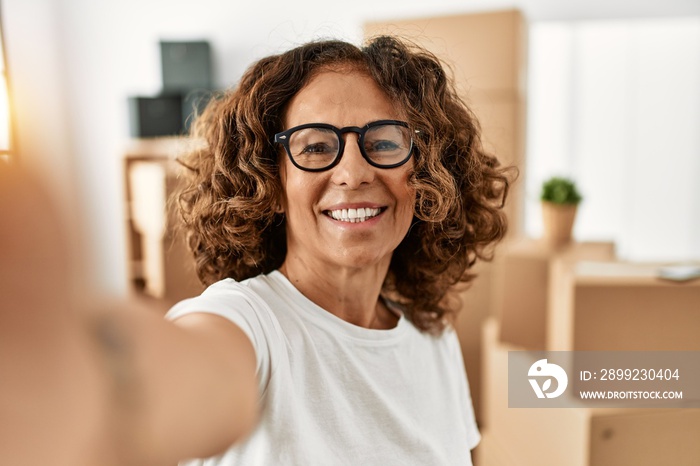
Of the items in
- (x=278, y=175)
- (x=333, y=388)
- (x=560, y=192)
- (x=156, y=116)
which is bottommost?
(x=333, y=388)

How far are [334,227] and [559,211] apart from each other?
124cm

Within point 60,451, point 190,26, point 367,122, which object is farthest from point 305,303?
point 190,26

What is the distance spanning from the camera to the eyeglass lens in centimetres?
83

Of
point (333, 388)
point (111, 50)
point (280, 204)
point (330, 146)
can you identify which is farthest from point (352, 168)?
point (111, 50)

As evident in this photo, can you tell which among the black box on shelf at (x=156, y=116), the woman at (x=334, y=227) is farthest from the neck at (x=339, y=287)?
the black box on shelf at (x=156, y=116)

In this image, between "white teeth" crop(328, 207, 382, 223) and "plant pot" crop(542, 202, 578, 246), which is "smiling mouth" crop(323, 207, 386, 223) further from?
"plant pot" crop(542, 202, 578, 246)

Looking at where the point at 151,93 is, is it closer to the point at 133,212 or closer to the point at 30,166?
the point at 133,212

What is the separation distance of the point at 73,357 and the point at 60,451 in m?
0.05

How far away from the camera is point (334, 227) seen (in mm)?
855

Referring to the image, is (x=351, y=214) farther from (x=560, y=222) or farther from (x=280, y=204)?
(x=560, y=222)

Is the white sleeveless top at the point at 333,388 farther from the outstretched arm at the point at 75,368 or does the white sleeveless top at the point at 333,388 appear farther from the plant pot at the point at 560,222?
the plant pot at the point at 560,222

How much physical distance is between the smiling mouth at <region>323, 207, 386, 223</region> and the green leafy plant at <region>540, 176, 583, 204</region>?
3.99 ft

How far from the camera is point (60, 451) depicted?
1.21 ft

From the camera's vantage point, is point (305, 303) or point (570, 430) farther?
point (570, 430)
